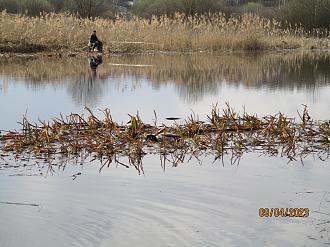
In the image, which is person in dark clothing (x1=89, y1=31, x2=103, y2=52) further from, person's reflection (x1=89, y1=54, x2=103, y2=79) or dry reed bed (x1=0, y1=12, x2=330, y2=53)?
dry reed bed (x1=0, y1=12, x2=330, y2=53)

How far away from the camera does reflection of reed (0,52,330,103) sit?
15297mm

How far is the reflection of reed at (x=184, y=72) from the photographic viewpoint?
15.3 metres

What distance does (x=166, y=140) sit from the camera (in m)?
8.22

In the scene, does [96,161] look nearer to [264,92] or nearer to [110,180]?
[110,180]

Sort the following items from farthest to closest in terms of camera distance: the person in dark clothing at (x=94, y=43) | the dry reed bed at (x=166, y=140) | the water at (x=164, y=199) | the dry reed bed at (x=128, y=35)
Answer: the dry reed bed at (x=128, y=35) → the person in dark clothing at (x=94, y=43) → the dry reed bed at (x=166, y=140) → the water at (x=164, y=199)

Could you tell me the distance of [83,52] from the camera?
26969 mm

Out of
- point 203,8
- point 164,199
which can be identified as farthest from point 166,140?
point 203,8

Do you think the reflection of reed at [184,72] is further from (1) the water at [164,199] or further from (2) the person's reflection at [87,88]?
(1) the water at [164,199]

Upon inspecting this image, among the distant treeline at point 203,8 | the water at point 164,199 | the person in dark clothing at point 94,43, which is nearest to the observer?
the water at point 164,199

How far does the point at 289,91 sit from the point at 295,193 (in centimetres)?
865

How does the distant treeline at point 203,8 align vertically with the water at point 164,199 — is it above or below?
above
